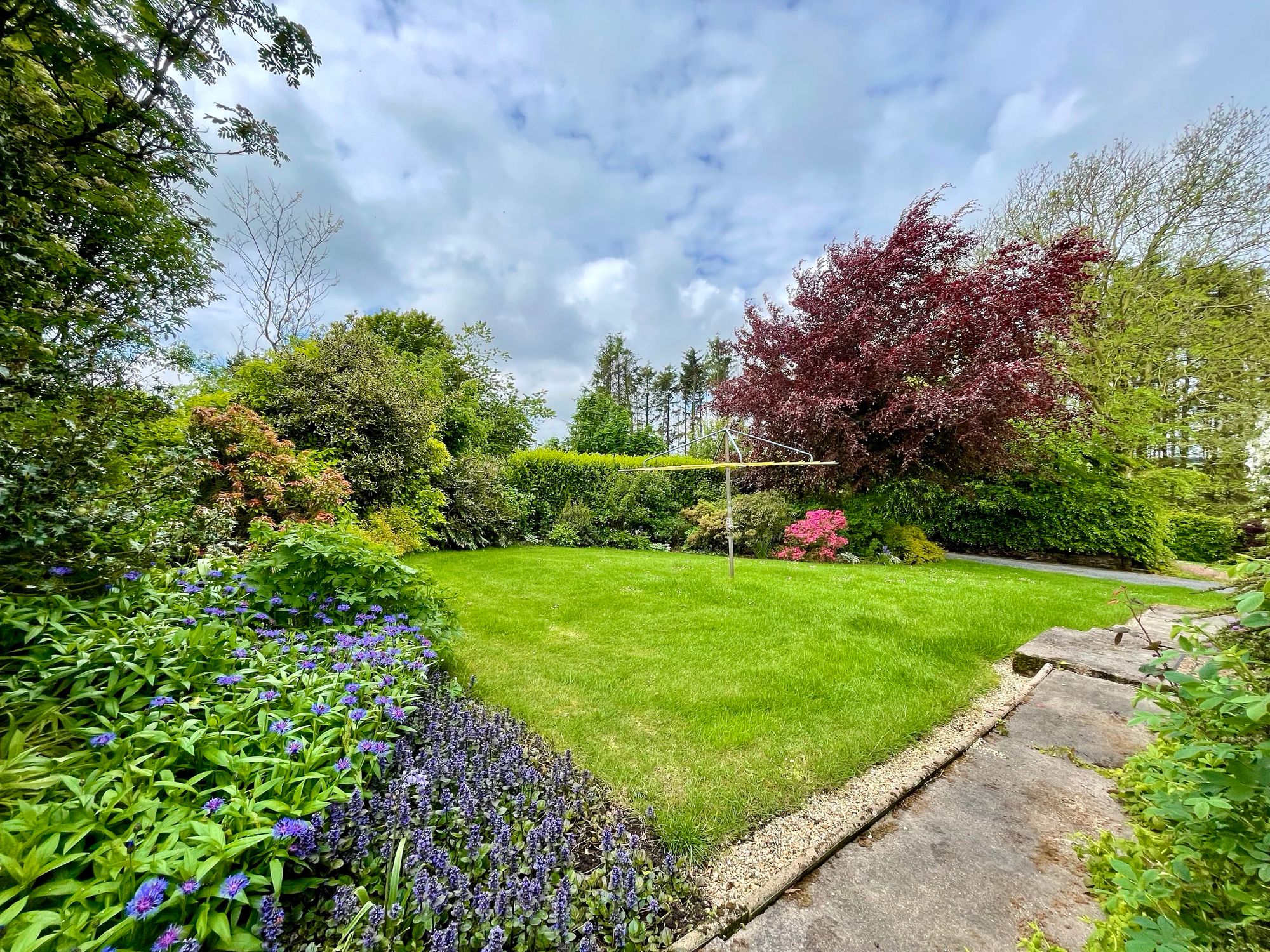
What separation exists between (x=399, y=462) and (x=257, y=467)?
6.98 ft

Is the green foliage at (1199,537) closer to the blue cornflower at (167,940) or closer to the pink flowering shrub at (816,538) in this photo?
the pink flowering shrub at (816,538)

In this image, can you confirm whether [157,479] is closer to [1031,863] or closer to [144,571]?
[144,571]

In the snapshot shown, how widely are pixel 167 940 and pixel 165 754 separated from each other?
31.6 inches

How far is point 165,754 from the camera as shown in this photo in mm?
1450

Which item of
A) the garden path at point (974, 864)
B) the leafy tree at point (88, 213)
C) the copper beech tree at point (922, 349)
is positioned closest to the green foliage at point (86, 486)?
the leafy tree at point (88, 213)

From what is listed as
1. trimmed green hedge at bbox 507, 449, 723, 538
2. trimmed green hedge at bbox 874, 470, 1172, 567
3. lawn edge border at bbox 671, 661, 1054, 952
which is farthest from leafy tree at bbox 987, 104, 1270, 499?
lawn edge border at bbox 671, 661, 1054, 952

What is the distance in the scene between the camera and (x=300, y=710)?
5.36 feet

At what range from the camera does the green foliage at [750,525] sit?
882cm

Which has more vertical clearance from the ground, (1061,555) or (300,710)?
(300,710)

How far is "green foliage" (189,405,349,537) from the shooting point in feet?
13.9

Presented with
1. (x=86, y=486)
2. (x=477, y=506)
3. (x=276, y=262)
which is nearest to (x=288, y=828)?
(x=86, y=486)

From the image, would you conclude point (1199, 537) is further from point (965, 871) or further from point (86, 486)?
point (86, 486)

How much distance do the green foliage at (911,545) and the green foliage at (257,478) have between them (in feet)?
29.4

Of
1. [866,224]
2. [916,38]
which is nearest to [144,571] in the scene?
[916,38]
